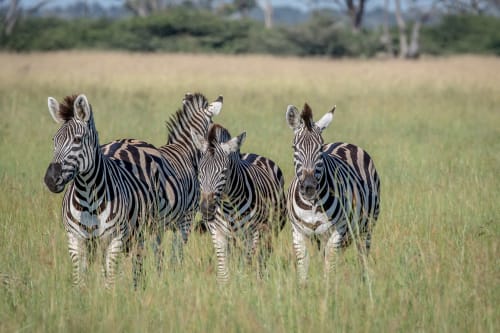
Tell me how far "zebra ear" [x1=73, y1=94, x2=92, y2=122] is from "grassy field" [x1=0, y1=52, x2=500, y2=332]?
3.00 feet

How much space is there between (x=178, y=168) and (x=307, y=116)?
154cm

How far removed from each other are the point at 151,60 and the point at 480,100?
12.4 m

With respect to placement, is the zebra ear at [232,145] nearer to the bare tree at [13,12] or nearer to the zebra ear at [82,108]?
the zebra ear at [82,108]

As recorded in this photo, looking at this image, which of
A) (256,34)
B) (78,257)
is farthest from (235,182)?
(256,34)

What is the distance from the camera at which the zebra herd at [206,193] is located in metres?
5.03

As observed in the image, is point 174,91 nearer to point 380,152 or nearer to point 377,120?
point 377,120

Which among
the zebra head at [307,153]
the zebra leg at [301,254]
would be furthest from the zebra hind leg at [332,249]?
the zebra head at [307,153]

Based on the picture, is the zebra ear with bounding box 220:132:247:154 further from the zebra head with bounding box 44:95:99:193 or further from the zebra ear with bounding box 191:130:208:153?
the zebra head with bounding box 44:95:99:193

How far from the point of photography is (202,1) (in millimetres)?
79688

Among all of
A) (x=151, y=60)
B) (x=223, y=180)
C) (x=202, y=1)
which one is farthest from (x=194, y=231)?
(x=202, y=1)

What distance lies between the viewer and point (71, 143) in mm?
4871

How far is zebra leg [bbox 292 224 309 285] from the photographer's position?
5.20 meters

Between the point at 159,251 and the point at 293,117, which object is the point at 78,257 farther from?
the point at 293,117

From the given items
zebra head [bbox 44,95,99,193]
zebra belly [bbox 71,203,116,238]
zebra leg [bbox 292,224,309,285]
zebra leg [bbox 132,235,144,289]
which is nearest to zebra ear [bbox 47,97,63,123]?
zebra head [bbox 44,95,99,193]
